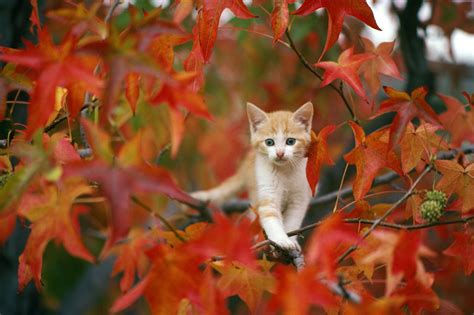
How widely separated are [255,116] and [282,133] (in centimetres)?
22

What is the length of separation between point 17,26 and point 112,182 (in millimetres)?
1925

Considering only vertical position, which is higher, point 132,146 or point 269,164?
point 132,146

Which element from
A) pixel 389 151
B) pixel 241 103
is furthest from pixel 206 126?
pixel 389 151

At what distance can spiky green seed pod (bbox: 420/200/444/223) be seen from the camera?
2.02 metres

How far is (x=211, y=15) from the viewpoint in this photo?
2.02 m

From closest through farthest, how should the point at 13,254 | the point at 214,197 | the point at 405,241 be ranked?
1. the point at 405,241
2. the point at 13,254
3. the point at 214,197

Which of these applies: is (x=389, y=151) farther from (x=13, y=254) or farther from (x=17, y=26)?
(x=13, y=254)

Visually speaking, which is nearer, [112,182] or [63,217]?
[112,182]

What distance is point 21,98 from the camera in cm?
296

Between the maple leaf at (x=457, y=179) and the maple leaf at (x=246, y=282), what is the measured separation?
83 centimetres

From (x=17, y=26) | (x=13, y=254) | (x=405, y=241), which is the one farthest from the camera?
(x=13, y=254)

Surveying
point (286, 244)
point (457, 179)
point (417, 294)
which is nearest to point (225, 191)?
point (286, 244)

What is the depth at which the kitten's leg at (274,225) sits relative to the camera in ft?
7.67

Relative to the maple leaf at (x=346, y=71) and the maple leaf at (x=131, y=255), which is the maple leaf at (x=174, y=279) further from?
the maple leaf at (x=346, y=71)
